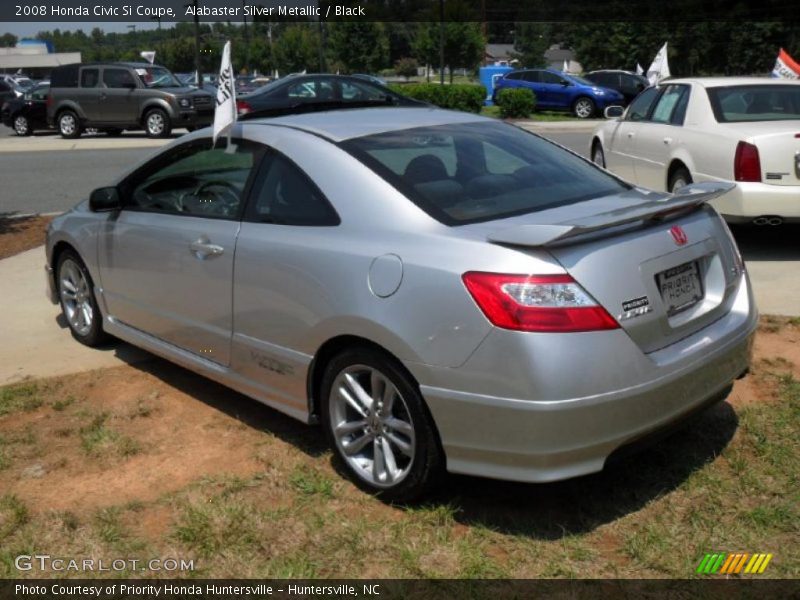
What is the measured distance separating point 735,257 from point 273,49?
253 feet

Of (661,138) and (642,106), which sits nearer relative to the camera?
(661,138)

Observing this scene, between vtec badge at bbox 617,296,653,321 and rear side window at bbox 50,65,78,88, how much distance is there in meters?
22.1

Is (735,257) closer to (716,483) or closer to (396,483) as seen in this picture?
(716,483)

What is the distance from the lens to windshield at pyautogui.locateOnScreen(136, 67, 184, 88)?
22717mm

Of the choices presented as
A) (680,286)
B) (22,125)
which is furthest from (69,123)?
(680,286)

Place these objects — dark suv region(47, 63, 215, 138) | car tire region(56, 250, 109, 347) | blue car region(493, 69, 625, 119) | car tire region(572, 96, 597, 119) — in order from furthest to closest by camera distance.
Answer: car tire region(572, 96, 597, 119)
blue car region(493, 69, 625, 119)
dark suv region(47, 63, 215, 138)
car tire region(56, 250, 109, 347)

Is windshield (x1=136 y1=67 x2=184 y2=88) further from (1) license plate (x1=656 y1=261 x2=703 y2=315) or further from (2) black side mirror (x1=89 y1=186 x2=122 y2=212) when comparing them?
(1) license plate (x1=656 y1=261 x2=703 y2=315)

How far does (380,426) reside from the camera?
370 cm

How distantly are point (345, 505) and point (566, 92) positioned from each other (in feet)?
90.9

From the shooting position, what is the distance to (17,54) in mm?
97500

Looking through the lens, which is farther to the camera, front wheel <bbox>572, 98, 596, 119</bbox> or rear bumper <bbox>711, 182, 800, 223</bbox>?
front wheel <bbox>572, 98, 596, 119</bbox>

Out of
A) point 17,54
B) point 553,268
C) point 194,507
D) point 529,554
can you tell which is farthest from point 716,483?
point 17,54

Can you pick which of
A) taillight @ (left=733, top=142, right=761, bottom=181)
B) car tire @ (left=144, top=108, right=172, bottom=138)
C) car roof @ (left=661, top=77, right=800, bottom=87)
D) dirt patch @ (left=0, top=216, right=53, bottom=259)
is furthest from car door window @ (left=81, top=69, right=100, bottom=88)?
taillight @ (left=733, top=142, right=761, bottom=181)

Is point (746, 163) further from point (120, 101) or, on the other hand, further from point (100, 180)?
point (120, 101)
